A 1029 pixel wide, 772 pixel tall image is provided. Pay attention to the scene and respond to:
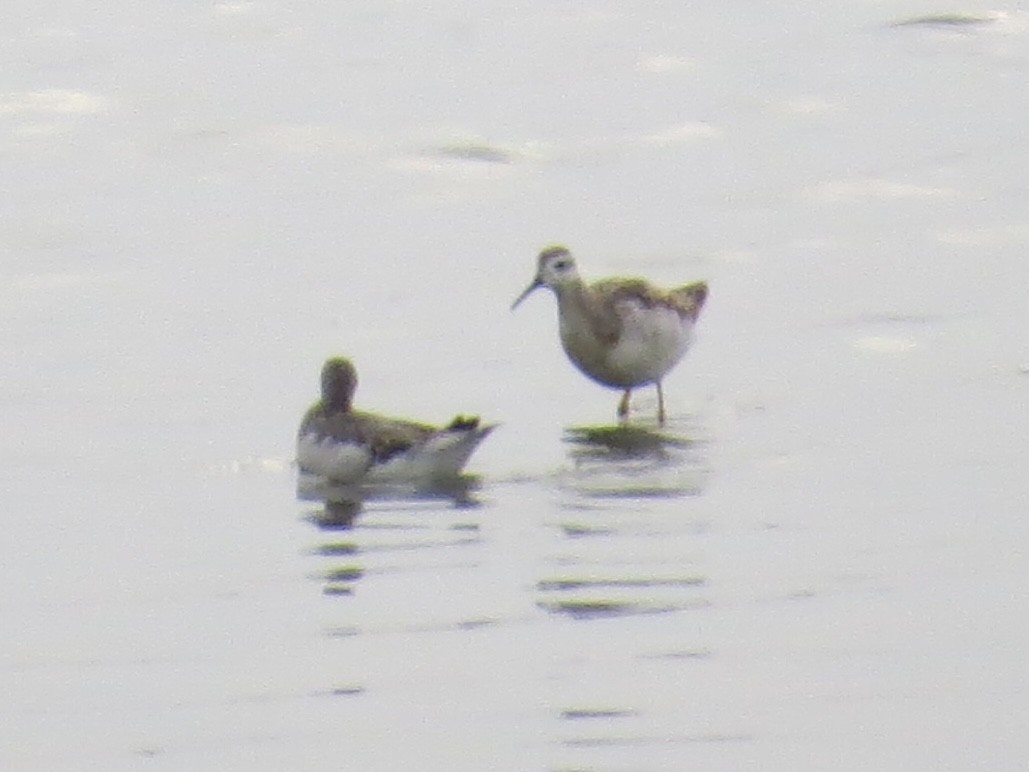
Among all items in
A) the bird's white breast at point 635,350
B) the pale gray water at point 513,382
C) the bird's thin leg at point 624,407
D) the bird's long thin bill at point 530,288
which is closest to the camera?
the pale gray water at point 513,382

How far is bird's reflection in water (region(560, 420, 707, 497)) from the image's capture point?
1278 cm

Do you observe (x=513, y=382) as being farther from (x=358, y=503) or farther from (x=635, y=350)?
(x=358, y=503)

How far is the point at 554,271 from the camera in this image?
15.5 m

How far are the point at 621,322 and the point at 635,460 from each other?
1970 millimetres

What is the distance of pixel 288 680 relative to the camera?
9609mm

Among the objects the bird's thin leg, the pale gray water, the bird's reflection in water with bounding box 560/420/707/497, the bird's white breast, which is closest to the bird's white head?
the bird's white breast

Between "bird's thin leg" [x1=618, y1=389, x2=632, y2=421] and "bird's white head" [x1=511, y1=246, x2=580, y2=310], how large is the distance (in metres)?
0.72

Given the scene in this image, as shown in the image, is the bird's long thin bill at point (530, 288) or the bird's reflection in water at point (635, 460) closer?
the bird's reflection in water at point (635, 460)

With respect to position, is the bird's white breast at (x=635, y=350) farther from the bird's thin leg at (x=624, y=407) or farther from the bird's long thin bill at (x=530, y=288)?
the bird's long thin bill at (x=530, y=288)

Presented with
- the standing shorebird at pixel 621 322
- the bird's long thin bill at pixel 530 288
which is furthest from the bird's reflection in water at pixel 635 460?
the bird's long thin bill at pixel 530 288

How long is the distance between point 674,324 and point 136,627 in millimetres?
5395

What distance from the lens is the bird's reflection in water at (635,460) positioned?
1278 centimetres

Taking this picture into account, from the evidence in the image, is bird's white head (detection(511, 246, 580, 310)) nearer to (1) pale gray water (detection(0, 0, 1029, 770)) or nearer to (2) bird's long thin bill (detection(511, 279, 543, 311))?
(2) bird's long thin bill (detection(511, 279, 543, 311))

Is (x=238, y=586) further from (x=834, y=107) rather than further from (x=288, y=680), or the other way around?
(x=834, y=107)
